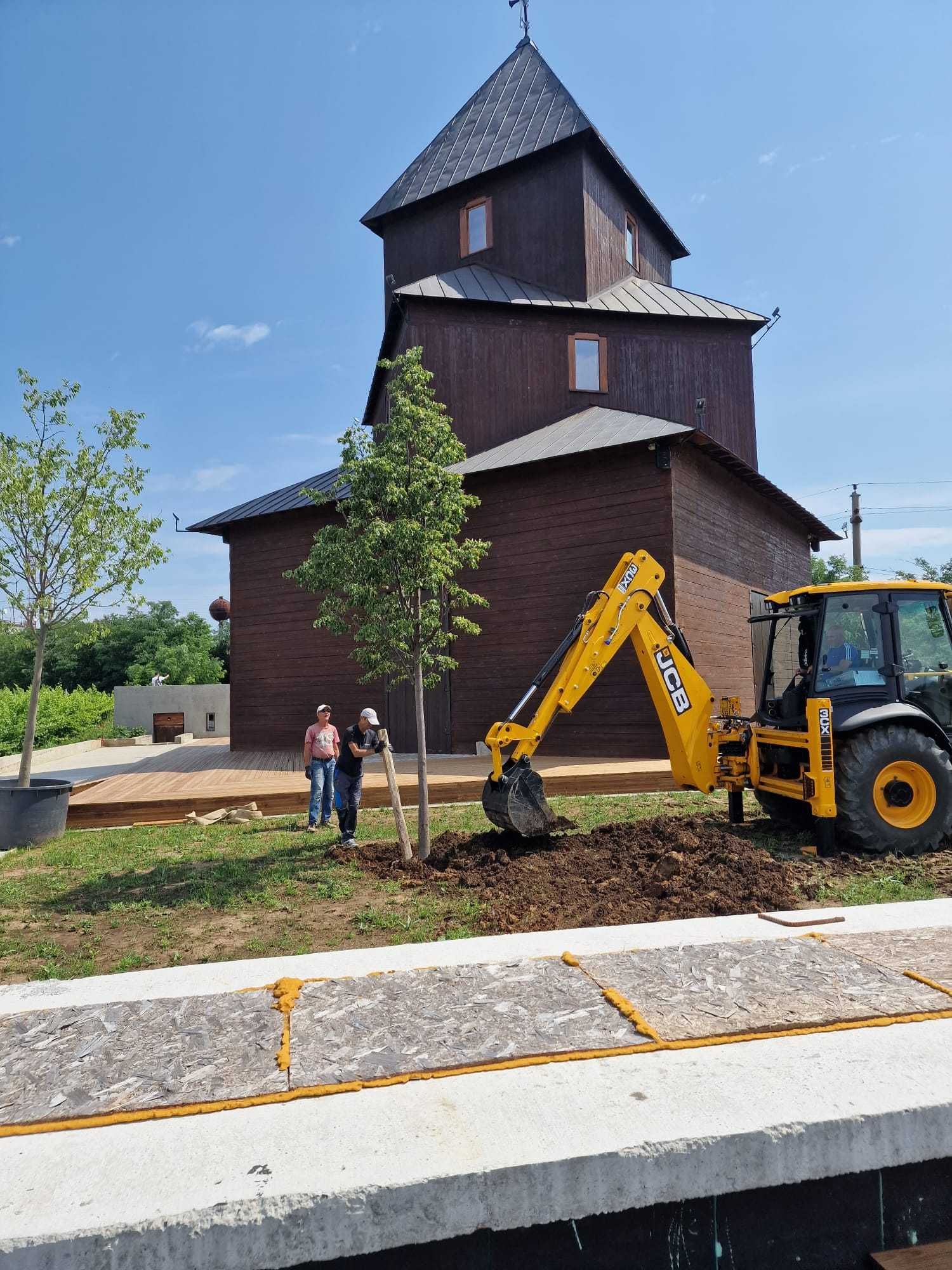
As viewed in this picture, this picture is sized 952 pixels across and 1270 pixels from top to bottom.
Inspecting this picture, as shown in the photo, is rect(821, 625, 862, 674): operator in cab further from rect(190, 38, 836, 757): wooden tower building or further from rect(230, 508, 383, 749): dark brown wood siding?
rect(230, 508, 383, 749): dark brown wood siding

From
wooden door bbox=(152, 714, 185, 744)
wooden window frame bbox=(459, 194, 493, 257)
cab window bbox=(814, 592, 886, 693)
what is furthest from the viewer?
wooden door bbox=(152, 714, 185, 744)

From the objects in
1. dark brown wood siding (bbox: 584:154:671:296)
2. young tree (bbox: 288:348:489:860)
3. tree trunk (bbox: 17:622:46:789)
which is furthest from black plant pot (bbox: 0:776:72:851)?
dark brown wood siding (bbox: 584:154:671:296)

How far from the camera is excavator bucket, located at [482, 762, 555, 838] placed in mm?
7617

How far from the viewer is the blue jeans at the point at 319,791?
1013cm

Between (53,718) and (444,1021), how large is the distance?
31.1 meters

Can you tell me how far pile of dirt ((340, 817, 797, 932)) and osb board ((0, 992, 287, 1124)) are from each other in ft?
8.98

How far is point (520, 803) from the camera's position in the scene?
764 centimetres

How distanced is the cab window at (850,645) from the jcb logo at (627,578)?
6.07ft

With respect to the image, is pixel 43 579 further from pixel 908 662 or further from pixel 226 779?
pixel 908 662

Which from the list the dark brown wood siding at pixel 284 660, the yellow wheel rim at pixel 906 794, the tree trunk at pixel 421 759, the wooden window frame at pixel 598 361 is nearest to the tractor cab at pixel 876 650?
the yellow wheel rim at pixel 906 794

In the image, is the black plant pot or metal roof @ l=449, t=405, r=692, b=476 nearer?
the black plant pot

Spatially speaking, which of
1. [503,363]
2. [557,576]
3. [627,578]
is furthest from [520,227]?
[627,578]

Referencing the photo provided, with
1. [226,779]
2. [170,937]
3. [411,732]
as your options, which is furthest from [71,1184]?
[411,732]

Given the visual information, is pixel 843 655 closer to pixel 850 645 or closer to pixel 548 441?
pixel 850 645
